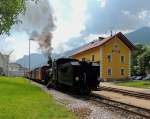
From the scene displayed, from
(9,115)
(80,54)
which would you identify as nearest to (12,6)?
(9,115)

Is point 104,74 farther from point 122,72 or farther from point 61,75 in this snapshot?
point 61,75

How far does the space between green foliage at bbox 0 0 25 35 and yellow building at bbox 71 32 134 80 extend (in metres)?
53.8

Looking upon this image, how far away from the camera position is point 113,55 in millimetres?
74375

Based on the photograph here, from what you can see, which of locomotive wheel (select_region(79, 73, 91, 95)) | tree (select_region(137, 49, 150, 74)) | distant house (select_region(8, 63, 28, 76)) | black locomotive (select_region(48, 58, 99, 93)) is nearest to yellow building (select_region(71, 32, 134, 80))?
tree (select_region(137, 49, 150, 74))

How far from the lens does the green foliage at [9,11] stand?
53.7 feet

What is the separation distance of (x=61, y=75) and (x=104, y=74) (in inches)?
1567

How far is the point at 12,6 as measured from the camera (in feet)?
54.6

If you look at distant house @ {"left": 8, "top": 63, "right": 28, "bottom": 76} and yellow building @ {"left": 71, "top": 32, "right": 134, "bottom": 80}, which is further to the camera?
distant house @ {"left": 8, "top": 63, "right": 28, "bottom": 76}

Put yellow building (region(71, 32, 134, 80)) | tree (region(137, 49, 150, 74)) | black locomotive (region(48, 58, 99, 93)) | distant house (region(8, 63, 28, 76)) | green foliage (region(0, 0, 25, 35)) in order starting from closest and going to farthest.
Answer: green foliage (region(0, 0, 25, 35)) < black locomotive (region(48, 58, 99, 93)) < yellow building (region(71, 32, 134, 80)) < tree (region(137, 49, 150, 74)) < distant house (region(8, 63, 28, 76))

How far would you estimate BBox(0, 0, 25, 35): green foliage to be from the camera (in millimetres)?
16375

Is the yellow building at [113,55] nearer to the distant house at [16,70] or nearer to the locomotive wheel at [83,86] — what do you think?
the locomotive wheel at [83,86]

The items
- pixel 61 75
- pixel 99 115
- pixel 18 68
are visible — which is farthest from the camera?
pixel 18 68

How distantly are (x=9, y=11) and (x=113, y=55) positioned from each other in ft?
192

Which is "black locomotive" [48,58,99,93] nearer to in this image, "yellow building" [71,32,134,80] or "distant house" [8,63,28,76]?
"yellow building" [71,32,134,80]
